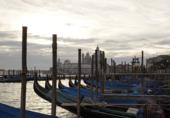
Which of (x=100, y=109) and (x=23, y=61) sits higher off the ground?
(x=23, y=61)

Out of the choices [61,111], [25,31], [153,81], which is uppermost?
[25,31]

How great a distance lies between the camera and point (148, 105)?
39.8 feet

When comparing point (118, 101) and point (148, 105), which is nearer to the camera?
point (148, 105)

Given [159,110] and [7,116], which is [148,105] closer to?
[159,110]

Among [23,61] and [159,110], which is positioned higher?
[23,61]

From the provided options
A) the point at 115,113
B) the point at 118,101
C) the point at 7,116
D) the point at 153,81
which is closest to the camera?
the point at 7,116

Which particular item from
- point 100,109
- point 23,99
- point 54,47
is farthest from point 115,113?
point 23,99

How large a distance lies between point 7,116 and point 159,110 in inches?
164

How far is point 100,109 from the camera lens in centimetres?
1667

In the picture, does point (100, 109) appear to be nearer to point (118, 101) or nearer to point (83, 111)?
point (83, 111)

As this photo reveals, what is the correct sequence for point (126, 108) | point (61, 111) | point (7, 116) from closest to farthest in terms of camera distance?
point (7, 116) → point (126, 108) → point (61, 111)

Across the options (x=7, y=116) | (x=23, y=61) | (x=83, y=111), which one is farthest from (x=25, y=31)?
(x=83, y=111)

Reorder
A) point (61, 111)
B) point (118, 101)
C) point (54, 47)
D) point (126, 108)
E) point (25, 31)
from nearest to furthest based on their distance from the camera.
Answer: point (25, 31) < point (54, 47) < point (126, 108) < point (118, 101) < point (61, 111)

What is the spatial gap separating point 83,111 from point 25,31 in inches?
303
